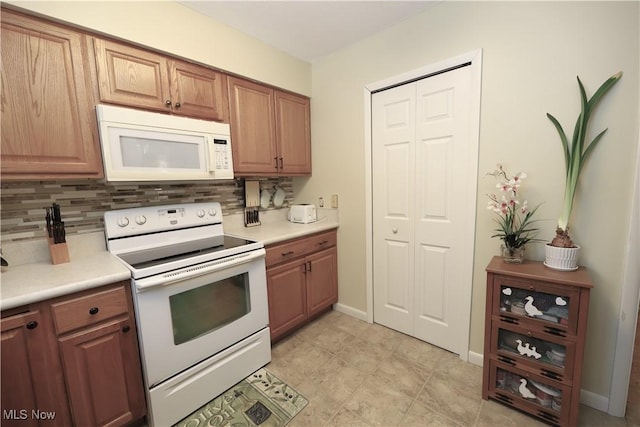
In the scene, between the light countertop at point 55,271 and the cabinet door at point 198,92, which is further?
the cabinet door at point 198,92

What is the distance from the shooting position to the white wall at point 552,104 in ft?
4.17

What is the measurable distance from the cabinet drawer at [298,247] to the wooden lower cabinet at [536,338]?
50.4 inches

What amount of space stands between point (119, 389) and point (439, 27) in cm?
278

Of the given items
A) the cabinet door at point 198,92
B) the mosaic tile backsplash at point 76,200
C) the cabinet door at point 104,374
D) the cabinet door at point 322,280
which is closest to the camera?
the cabinet door at point 104,374

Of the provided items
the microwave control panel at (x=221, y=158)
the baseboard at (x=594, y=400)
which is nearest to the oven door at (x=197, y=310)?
the microwave control panel at (x=221, y=158)

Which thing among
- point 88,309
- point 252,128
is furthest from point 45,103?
point 252,128

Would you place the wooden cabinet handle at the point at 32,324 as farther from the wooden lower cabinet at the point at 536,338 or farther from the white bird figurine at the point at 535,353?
the white bird figurine at the point at 535,353

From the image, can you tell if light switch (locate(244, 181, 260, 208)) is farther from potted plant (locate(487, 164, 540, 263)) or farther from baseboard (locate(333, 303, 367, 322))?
potted plant (locate(487, 164, 540, 263))

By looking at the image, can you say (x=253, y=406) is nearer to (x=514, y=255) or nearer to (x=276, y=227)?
(x=276, y=227)

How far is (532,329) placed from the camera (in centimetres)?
135

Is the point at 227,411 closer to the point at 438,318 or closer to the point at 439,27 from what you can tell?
the point at 438,318

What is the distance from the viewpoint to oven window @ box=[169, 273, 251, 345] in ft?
4.63

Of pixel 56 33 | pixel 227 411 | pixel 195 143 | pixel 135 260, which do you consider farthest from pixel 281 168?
pixel 227 411

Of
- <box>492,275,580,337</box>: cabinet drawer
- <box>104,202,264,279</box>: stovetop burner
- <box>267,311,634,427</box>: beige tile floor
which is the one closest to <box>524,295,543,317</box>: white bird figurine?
<box>492,275,580,337</box>: cabinet drawer
